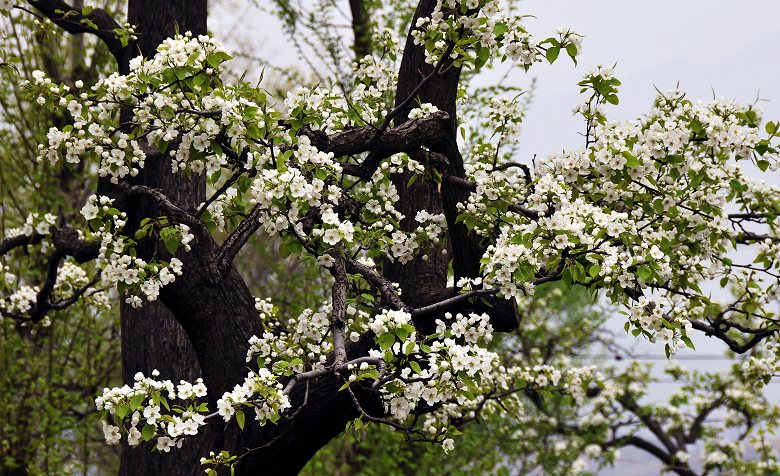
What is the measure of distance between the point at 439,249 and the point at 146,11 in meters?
2.38

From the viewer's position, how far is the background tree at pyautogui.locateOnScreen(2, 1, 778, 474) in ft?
12.1

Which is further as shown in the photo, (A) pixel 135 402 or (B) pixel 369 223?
(B) pixel 369 223

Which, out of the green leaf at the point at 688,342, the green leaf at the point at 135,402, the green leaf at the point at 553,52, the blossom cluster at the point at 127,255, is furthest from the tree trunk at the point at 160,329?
the green leaf at the point at 688,342

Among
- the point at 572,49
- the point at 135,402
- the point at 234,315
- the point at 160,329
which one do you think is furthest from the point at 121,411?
the point at 572,49

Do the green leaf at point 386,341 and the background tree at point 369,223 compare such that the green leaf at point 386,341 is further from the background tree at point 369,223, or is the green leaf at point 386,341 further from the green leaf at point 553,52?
the green leaf at point 553,52

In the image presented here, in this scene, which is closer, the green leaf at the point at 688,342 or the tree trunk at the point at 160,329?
the green leaf at the point at 688,342

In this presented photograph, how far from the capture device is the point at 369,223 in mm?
4586

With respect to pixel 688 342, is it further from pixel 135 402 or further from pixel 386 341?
pixel 135 402

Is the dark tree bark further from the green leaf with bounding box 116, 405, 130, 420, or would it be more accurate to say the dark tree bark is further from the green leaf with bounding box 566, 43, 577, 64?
the green leaf with bounding box 116, 405, 130, 420

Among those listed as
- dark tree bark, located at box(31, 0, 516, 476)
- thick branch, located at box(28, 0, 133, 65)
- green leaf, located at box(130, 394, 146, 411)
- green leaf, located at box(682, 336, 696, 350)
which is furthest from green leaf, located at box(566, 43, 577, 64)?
thick branch, located at box(28, 0, 133, 65)

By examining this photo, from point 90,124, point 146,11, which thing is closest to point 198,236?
point 90,124

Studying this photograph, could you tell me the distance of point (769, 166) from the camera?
13.9 feet

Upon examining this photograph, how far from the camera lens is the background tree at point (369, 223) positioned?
145 inches

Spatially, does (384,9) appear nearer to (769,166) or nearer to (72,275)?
(72,275)
